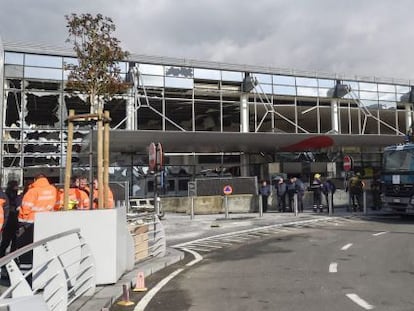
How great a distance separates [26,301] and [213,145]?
27923mm

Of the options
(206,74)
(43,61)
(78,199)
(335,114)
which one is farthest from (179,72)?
(78,199)

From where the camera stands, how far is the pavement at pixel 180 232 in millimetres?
7445

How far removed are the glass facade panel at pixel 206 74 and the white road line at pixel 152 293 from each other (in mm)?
23488

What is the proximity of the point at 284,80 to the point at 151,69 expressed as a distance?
31.9ft

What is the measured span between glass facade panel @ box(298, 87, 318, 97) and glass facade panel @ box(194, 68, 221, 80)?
6296 millimetres

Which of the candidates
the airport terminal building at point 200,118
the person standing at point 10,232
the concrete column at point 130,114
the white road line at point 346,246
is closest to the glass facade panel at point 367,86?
the airport terminal building at point 200,118

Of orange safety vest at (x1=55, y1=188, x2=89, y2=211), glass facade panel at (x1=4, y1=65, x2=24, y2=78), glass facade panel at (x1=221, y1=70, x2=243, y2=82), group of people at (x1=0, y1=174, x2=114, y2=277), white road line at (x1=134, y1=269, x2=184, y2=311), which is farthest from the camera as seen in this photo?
glass facade panel at (x1=221, y1=70, x2=243, y2=82)

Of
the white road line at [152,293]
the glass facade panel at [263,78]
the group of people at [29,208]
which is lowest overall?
the white road line at [152,293]

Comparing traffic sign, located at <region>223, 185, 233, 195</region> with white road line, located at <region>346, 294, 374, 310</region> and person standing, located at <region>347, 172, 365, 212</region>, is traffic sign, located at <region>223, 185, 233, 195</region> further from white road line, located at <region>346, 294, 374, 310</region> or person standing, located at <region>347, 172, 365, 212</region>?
white road line, located at <region>346, 294, 374, 310</region>

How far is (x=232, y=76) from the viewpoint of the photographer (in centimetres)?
3384

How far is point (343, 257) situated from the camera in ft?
38.3

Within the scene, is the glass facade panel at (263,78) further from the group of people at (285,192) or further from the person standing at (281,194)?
the person standing at (281,194)

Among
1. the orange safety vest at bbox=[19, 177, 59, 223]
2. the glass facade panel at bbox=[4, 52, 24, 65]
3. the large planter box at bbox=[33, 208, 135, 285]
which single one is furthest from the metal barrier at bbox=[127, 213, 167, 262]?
the glass facade panel at bbox=[4, 52, 24, 65]

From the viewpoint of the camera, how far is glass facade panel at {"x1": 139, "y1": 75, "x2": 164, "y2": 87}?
30500 millimetres
